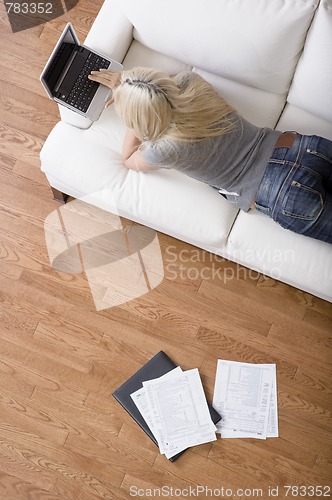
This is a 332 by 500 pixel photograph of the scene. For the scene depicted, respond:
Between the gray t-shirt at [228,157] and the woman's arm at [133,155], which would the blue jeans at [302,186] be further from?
the woman's arm at [133,155]

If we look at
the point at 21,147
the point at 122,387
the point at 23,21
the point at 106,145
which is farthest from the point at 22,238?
the point at 23,21

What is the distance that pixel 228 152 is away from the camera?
1.69 meters

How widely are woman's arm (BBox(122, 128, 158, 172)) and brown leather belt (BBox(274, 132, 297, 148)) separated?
1.33ft

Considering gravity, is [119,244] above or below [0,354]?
above

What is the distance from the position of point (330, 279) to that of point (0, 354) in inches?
49.4

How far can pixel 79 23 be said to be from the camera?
230 centimetres

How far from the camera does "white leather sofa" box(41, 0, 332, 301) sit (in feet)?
5.58

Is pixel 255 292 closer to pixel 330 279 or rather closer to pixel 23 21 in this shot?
pixel 330 279

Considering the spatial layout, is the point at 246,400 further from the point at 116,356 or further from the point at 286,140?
the point at 286,140

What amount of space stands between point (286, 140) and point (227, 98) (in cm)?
29

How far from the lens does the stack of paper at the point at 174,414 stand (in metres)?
1.98

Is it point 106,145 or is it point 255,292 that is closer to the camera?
point 106,145

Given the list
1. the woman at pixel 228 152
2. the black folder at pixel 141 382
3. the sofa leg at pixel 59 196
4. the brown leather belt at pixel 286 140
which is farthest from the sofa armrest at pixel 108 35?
the black folder at pixel 141 382

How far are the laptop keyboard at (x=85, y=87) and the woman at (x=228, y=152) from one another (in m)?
0.03
